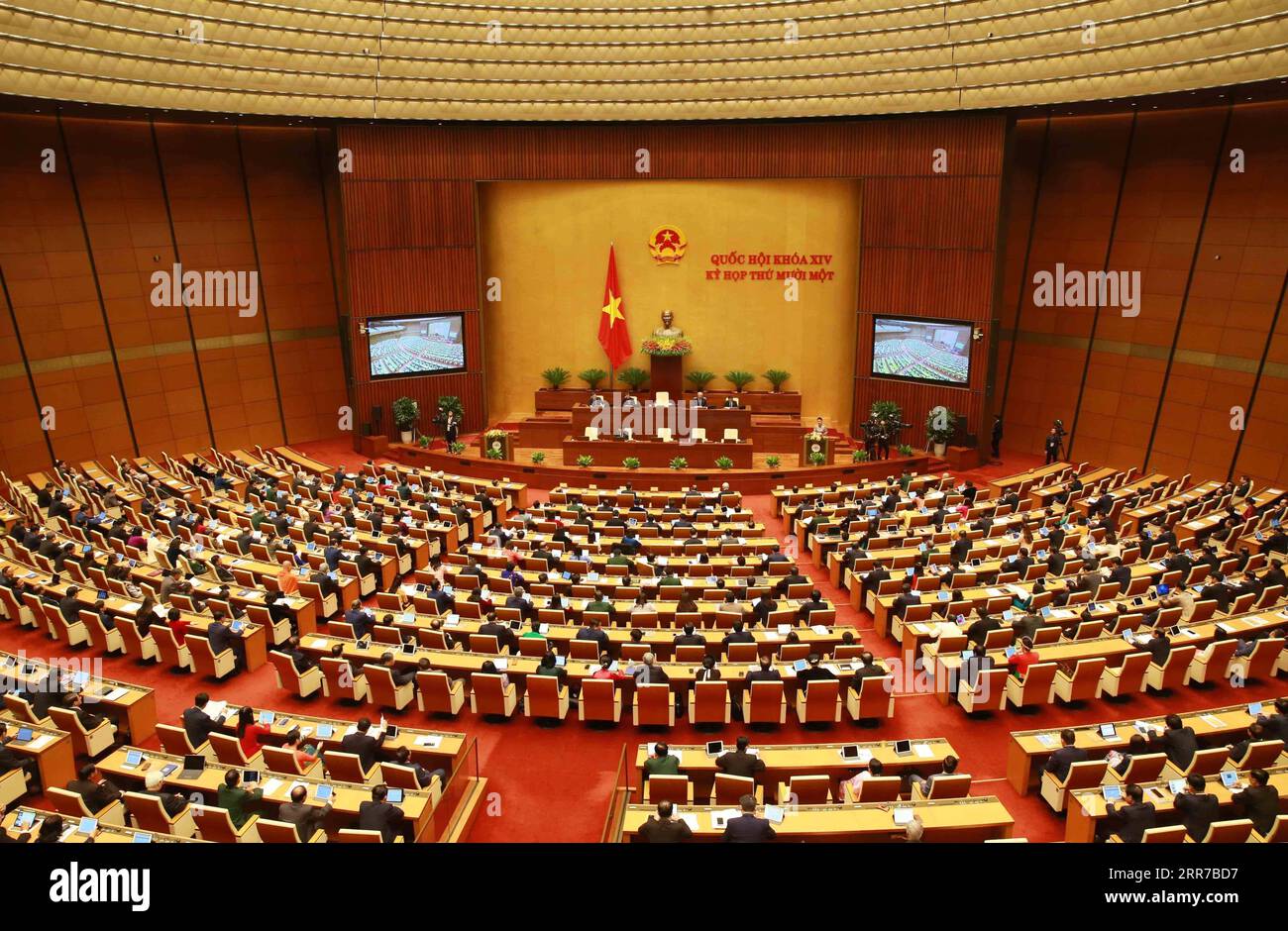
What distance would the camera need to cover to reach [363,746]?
27.0 ft

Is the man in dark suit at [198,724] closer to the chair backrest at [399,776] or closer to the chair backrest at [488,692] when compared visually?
the chair backrest at [399,776]

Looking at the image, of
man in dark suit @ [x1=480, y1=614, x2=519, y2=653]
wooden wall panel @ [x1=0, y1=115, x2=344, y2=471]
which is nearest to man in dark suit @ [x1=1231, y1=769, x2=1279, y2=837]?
man in dark suit @ [x1=480, y1=614, x2=519, y2=653]

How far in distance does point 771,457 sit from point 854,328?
5.50 meters

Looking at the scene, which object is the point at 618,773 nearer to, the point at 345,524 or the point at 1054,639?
the point at 1054,639

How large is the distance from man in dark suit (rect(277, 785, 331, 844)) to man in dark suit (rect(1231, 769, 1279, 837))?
7.46 metres

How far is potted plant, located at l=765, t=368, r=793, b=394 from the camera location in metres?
24.1

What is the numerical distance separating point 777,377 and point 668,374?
300 cm

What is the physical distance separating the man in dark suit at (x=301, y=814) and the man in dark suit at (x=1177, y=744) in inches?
298

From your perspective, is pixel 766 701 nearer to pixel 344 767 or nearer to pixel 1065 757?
pixel 1065 757

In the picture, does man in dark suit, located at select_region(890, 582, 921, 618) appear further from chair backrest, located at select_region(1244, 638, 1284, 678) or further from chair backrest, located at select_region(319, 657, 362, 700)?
chair backrest, located at select_region(319, 657, 362, 700)

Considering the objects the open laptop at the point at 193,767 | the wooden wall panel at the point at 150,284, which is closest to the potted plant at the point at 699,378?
the wooden wall panel at the point at 150,284

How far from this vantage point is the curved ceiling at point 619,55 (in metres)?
16.9

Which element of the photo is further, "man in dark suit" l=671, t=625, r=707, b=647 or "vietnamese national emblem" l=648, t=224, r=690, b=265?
"vietnamese national emblem" l=648, t=224, r=690, b=265
